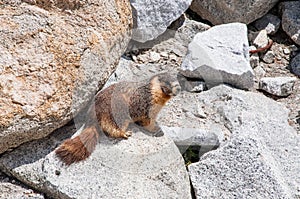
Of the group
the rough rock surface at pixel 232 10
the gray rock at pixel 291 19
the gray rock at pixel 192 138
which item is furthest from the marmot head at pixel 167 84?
the gray rock at pixel 291 19

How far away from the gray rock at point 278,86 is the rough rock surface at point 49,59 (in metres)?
1.65

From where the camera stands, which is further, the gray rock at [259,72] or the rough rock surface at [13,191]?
the gray rock at [259,72]

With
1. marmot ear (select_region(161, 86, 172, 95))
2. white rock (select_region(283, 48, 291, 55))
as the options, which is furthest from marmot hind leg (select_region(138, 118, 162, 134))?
white rock (select_region(283, 48, 291, 55))

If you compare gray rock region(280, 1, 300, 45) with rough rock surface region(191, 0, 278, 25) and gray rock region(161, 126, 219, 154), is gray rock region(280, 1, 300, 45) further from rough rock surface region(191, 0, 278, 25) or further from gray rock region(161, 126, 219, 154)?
gray rock region(161, 126, 219, 154)

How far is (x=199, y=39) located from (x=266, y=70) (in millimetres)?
837

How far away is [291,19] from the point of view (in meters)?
5.66

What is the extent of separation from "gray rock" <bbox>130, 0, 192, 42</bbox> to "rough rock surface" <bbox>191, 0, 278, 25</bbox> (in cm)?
39

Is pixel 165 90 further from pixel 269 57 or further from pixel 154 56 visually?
pixel 269 57

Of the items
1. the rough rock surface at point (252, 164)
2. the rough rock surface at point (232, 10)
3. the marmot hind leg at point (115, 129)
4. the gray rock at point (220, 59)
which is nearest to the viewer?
the rough rock surface at point (252, 164)

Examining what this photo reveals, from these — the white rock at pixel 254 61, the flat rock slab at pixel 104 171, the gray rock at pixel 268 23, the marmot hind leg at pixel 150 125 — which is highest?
the gray rock at pixel 268 23

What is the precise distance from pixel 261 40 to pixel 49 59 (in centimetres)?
259

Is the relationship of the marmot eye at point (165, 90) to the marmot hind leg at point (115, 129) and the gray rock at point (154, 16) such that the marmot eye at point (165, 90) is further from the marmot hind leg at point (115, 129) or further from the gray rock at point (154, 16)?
the gray rock at point (154, 16)

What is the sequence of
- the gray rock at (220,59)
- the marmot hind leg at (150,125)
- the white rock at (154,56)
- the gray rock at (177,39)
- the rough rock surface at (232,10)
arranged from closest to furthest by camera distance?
1. the marmot hind leg at (150,125)
2. the gray rock at (220,59)
3. the white rock at (154,56)
4. the gray rock at (177,39)
5. the rough rock surface at (232,10)

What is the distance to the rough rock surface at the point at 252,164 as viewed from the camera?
412cm
